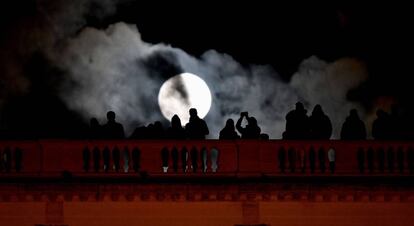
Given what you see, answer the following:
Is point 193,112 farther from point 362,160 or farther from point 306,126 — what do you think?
point 362,160

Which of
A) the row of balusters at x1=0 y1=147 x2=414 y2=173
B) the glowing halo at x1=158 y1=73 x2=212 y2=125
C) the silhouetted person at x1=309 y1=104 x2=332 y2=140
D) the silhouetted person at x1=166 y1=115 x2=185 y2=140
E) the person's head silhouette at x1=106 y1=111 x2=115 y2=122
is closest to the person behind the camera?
the person's head silhouette at x1=106 y1=111 x2=115 y2=122

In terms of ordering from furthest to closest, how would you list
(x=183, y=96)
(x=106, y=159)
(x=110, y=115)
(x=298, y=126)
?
1. (x=183, y=96)
2. (x=298, y=126)
3. (x=106, y=159)
4. (x=110, y=115)

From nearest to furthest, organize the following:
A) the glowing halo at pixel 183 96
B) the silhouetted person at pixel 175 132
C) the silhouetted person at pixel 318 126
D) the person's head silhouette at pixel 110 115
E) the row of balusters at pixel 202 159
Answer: the person's head silhouette at pixel 110 115 < the row of balusters at pixel 202 159 < the silhouetted person at pixel 175 132 < the silhouetted person at pixel 318 126 < the glowing halo at pixel 183 96

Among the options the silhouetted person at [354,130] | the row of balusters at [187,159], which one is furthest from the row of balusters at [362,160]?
the row of balusters at [187,159]

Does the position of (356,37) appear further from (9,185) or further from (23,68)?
(9,185)

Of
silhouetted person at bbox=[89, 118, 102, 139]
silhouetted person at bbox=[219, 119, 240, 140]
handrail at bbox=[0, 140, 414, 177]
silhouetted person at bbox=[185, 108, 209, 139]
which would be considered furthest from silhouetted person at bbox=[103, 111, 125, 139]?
silhouetted person at bbox=[219, 119, 240, 140]

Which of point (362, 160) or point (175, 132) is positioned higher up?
point (175, 132)

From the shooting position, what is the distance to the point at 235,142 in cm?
3334

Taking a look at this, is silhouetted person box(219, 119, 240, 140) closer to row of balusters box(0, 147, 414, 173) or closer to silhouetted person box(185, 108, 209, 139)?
silhouetted person box(185, 108, 209, 139)

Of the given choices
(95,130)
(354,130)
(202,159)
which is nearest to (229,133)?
(202,159)

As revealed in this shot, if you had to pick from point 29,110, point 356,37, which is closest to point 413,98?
point 356,37

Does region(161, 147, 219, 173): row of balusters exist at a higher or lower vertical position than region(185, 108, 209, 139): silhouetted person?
lower

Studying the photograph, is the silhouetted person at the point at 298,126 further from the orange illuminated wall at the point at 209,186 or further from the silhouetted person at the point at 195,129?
the silhouetted person at the point at 195,129

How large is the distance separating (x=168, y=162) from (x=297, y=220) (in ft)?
9.72
